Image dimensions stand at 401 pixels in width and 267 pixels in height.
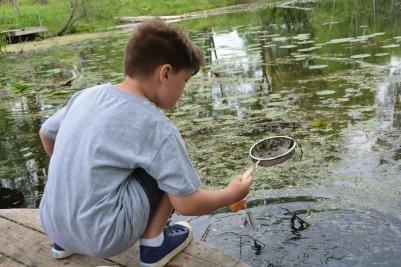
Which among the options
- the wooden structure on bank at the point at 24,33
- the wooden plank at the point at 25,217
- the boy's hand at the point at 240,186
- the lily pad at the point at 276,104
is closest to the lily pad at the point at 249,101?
the lily pad at the point at 276,104

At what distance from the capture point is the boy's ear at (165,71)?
1363mm

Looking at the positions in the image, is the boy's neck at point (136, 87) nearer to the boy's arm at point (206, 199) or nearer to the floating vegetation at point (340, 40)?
the boy's arm at point (206, 199)

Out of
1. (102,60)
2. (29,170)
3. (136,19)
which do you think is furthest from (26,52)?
(29,170)

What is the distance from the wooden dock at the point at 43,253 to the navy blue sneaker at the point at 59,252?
2 cm

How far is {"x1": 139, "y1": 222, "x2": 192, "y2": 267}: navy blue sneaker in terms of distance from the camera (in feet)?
5.19

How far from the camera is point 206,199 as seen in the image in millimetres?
1409

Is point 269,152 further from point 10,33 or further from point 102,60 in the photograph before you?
point 10,33

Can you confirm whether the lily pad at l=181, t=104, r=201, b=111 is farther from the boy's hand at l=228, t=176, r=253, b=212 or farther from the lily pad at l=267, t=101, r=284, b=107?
the boy's hand at l=228, t=176, r=253, b=212

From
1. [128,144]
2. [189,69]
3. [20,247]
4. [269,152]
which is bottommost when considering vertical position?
[20,247]

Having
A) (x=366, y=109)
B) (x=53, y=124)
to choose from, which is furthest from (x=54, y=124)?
(x=366, y=109)

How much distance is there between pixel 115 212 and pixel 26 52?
→ 11147 mm

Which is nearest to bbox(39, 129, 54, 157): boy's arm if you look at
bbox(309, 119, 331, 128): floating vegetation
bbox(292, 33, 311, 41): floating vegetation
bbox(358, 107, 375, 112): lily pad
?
A: bbox(309, 119, 331, 128): floating vegetation

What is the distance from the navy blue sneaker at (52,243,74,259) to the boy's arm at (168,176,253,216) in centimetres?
52

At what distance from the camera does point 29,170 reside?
3.23m
